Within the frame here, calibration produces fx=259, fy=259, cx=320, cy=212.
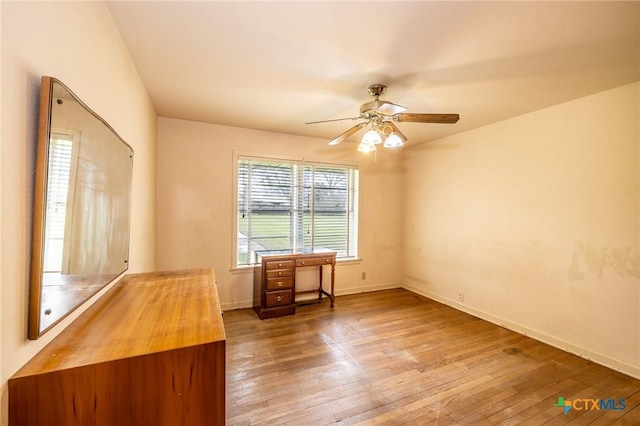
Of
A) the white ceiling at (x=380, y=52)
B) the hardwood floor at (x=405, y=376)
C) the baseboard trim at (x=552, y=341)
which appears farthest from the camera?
the baseboard trim at (x=552, y=341)

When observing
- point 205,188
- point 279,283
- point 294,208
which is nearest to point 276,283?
point 279,283

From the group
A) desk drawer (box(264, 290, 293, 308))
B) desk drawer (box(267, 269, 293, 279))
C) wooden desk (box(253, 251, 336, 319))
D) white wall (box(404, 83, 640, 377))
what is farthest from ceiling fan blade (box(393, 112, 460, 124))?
desk drawer (box(264, 290, 293, 308))

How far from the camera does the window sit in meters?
3.65

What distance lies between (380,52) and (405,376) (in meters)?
2.55

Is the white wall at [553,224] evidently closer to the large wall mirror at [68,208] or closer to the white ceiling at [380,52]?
the white ceiling at [380,52]

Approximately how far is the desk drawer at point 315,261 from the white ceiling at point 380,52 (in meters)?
1.96

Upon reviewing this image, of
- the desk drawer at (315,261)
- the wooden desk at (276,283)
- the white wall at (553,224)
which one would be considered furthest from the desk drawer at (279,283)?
the white wall at (553,224)

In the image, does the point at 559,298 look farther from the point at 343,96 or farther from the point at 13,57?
the point at 13,57

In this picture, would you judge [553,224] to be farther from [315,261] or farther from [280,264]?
[280,264]

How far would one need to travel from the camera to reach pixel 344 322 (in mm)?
3199

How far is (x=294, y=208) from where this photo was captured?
393 cm

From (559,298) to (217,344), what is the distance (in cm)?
339

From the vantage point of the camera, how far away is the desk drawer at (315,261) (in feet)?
11.7

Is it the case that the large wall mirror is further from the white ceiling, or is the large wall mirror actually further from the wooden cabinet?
the white ceiling
